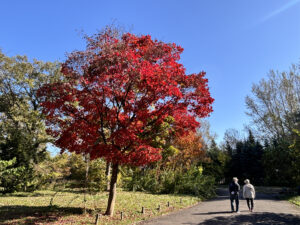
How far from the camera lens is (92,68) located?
285 inches

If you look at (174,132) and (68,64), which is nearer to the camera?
(68,64)

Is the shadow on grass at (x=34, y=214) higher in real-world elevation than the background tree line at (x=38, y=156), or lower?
lower

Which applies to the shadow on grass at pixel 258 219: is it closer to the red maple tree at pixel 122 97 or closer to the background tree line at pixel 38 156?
the red maple tree at pixel 122 97

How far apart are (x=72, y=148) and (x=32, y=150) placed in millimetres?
11200

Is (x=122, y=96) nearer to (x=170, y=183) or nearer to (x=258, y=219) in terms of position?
(x=258, y=219)

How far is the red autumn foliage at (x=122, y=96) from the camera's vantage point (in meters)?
6.95

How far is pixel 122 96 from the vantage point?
7.57m

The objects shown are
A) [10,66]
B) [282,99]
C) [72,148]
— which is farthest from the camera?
[282,99]

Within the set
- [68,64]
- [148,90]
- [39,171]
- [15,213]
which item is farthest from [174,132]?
[39,171]

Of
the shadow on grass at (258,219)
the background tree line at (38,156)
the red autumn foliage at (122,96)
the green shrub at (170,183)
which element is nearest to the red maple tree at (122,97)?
the red autumn foliage at (122,96)

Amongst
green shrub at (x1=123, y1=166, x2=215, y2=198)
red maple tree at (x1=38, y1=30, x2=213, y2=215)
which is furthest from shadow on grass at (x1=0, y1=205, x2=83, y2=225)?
green shrub at (x1=123, y1=166, x2=215, y2=198)

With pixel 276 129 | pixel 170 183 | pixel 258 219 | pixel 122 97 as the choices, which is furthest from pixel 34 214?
pixel 276 129

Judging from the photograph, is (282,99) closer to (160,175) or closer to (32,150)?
(160,175)

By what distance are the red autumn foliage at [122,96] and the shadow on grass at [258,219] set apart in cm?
329
